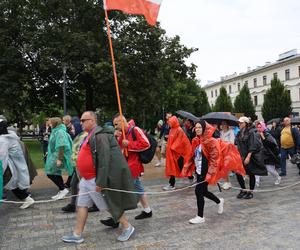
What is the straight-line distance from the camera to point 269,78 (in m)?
63.7

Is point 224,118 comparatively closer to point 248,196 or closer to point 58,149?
point 248,196

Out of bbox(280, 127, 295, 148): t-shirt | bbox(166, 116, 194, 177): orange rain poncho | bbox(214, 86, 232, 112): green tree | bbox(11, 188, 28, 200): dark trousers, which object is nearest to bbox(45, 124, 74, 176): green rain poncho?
bbox(11, 188, 28, 200): dark trousers

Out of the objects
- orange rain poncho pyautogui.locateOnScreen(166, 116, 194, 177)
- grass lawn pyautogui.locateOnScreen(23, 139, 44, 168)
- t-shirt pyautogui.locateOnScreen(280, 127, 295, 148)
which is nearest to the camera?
orange rain poncho pyautogui.locateOnScreen(166, 116, 194, 177)

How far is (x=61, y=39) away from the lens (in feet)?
72.0

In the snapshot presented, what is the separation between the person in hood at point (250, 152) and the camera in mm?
7059

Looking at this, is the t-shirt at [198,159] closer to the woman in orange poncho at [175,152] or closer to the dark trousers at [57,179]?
the woman in orange poncho at [175,152]

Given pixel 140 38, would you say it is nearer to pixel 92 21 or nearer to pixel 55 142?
pixel 92 21

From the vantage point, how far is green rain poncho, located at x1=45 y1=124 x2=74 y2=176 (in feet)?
23.0

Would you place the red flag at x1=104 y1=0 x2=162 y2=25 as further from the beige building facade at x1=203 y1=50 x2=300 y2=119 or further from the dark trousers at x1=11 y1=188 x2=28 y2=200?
the beige building facade at x1=203 y1=50 x2=300 y2=119

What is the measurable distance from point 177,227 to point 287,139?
20.4 ft

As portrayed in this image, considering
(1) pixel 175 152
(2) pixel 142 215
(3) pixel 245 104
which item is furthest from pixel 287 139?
(3) pixel 245 104

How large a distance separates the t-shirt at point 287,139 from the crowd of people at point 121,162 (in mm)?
1572

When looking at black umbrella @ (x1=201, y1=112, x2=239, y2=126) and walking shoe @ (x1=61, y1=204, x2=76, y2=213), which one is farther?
black umbrella @ (x1=201, y1=112, x2=239, y2=126)

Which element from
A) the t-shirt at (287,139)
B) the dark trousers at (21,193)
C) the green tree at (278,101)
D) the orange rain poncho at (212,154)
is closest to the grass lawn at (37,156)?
the dark trousers at (21,193)
